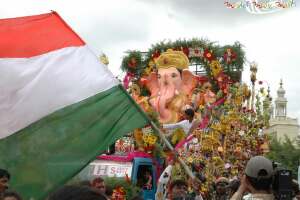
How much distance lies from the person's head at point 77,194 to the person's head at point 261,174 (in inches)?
66.0

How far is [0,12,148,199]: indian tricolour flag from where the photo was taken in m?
4.64

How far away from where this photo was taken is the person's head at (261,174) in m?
3.24

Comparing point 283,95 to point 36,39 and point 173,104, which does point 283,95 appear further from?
point 36,39

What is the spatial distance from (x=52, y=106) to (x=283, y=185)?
237 centimetres

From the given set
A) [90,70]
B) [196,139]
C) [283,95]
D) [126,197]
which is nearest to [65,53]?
[90,70]

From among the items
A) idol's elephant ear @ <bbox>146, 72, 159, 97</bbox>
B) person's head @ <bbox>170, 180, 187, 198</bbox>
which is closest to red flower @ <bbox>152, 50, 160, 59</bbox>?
idol's elephant ear @ <bbox>146, 72, 159, 97</bbox>

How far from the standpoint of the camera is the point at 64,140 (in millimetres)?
4773

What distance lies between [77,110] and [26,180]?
0.76 meters

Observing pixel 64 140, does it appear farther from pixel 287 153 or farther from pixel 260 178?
pixel 287 153

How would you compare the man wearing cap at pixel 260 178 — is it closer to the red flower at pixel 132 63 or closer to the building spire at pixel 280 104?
the red flower at pixel 132 63

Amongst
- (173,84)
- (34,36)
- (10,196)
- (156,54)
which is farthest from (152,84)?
(10,196)

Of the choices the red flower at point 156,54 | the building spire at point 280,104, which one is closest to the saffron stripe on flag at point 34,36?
the red flower at point 156,54

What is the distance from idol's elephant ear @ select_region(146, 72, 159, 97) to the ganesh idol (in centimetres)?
19

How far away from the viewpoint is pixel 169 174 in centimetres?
716
